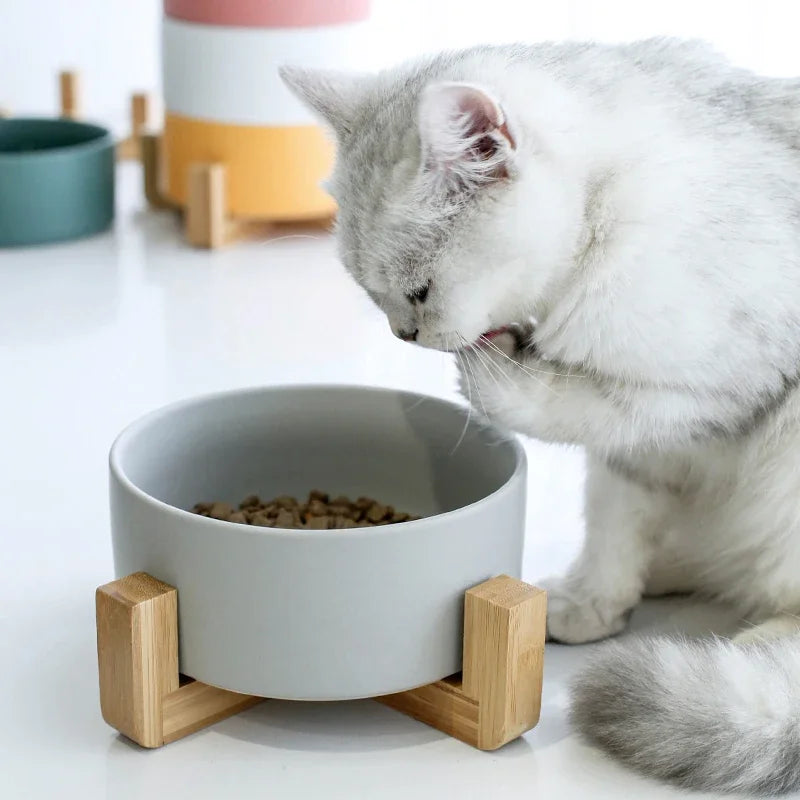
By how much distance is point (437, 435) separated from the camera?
1.12 metres

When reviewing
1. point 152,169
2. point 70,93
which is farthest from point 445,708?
point 70,93

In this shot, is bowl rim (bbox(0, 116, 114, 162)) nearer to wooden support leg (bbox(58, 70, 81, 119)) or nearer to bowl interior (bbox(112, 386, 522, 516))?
wooden support leg (bbox(58, 70, 81, 119))

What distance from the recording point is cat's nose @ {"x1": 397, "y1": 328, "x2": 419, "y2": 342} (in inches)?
39.4

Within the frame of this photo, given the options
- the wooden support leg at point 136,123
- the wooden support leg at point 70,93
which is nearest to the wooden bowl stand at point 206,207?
the wooden support leg at point 136,123

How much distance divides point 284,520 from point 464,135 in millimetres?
346

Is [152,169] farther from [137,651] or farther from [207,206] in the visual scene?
[137,651]

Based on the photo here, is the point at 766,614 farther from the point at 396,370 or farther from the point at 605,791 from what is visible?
the point at 396,370

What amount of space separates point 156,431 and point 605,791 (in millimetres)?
429

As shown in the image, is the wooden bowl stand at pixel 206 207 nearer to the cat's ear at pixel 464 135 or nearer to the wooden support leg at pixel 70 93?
the wooden support leg at pixel 70 93

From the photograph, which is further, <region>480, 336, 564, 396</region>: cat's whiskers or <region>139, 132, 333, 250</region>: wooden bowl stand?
<region>139, 132, 333, 250</region>: wooden bowl stand

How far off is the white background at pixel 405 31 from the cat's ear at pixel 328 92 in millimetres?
631

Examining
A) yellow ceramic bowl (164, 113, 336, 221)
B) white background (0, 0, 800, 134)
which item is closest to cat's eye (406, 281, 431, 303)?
white background (0, 0, 800, 134)

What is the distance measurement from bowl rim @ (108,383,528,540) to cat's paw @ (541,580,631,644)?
0.44 ft

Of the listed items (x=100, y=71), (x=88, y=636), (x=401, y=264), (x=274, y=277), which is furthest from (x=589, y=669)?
(x=100, y=71)
